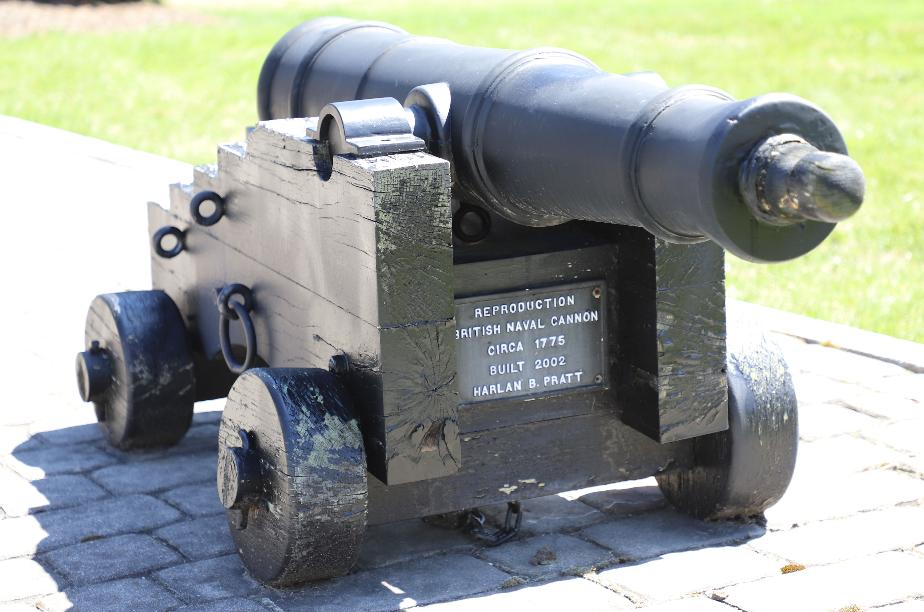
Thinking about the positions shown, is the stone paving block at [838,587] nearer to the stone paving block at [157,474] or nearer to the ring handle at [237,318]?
the ring handle at [237,318]

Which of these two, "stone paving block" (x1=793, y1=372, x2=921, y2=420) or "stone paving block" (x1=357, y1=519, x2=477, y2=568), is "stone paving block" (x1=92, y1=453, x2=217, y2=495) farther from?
"stone paving block" (x1=793, y1=372, x2=921, y2=420)

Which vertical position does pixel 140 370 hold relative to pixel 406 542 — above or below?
above

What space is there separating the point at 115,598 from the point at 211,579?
245 millimetres

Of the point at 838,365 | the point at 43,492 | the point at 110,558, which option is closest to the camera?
the point at 110,558

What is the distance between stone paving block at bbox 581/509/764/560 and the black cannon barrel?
874mm

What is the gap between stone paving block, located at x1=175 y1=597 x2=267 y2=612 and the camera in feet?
11.6

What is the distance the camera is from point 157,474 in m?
4.56

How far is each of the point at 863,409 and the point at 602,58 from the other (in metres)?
10.7

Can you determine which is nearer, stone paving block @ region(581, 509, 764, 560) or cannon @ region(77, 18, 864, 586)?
cannon @ region(77, 18, 864, 586)

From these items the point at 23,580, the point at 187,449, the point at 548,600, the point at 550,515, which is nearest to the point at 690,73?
the point at 187,449

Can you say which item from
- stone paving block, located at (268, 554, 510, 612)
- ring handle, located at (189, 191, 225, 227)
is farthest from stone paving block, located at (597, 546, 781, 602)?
ring handle, located at (189, 191, 225, 227)

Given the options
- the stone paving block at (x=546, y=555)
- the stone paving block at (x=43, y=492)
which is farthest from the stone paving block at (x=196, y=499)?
the stone paving block at (x=546, y=555)

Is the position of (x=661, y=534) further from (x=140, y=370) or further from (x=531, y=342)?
(x=140, y=370)

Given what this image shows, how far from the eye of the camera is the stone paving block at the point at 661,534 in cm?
388
